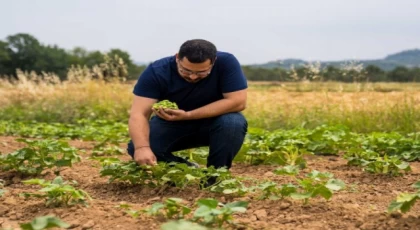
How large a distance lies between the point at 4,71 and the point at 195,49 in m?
42.3

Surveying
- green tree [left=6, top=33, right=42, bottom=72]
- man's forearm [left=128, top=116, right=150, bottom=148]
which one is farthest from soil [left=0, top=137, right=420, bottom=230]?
green tree [left=6, top=33, right=42, bottom=72]

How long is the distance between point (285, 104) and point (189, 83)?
18.7 ft

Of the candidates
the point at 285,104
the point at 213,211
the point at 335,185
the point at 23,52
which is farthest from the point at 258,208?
the point at 23,52

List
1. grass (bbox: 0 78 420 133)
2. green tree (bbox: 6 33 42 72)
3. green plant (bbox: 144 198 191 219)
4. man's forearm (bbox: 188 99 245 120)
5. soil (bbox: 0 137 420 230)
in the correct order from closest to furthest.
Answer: green plant (bbox: 144 198 191 219)
soil (bbox: 0 137 420 230)
man's forearm (bbox: 188 99 245 120)
grass (bbox: 0 78 420 133)
green tree (bbox: 6 33 42 72)

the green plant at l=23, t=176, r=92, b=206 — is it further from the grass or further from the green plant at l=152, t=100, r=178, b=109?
the grass

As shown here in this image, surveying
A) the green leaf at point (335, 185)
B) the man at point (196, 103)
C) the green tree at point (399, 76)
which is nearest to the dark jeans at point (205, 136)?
the man at point (196, 103)

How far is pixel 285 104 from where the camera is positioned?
9633 mm

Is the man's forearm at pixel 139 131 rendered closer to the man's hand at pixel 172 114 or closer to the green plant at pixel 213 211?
the man's hand at pixel 172 114

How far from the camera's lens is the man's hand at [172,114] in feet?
12.8

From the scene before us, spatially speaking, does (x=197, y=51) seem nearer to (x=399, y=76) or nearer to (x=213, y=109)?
(x=213, y=109)

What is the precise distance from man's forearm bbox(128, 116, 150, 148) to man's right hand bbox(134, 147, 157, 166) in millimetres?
45

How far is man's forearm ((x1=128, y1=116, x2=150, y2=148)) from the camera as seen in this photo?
3.92 m

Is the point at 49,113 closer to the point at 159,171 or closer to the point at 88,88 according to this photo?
the point at 88,88

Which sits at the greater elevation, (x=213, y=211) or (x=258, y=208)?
(x=213, y=211)
